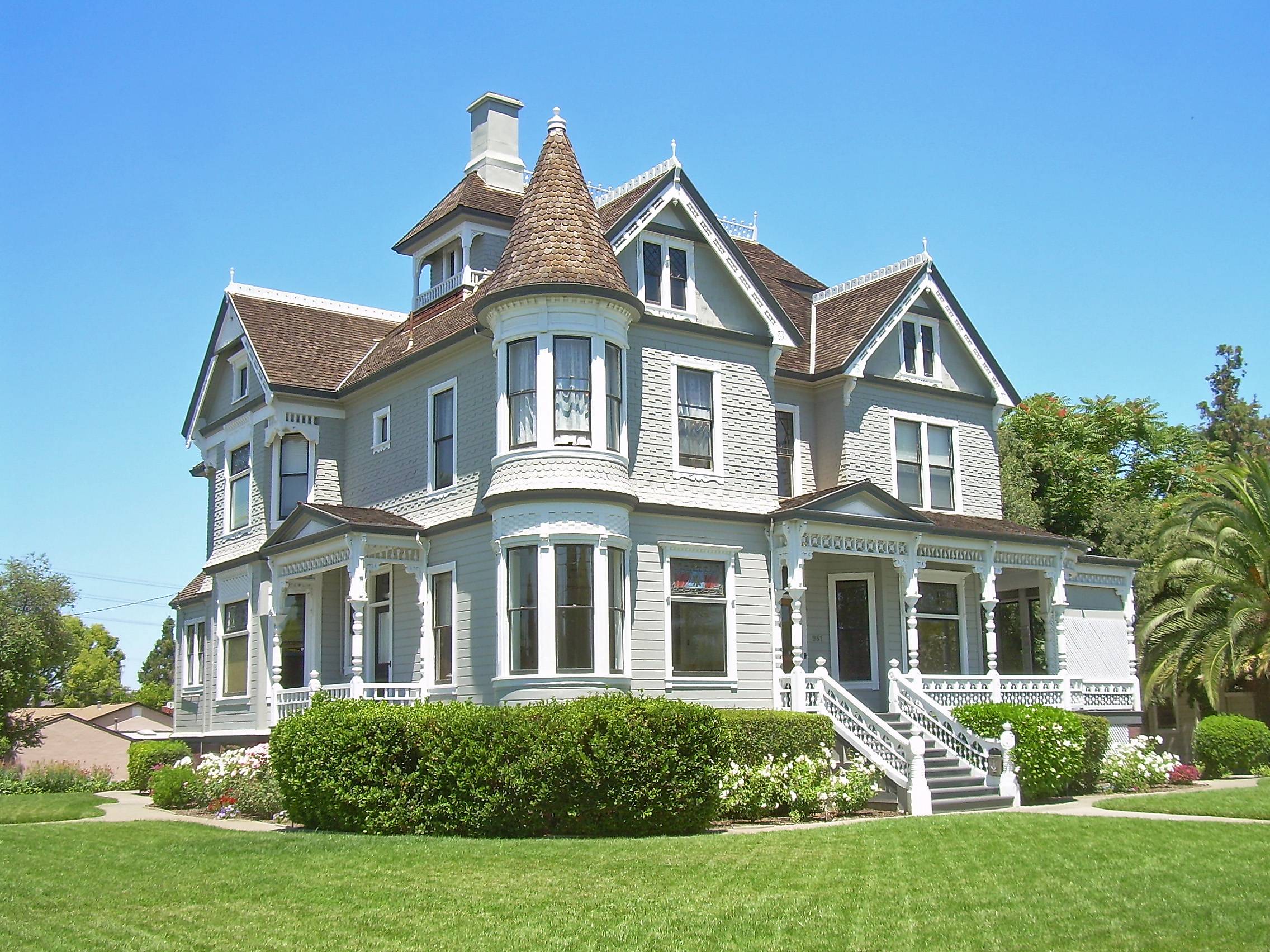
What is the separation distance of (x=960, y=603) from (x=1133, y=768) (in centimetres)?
489

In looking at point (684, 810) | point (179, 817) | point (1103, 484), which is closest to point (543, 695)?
point (684, 810)

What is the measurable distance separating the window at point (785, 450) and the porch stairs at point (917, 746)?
14.4 ft

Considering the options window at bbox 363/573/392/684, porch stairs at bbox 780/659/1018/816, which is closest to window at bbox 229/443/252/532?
window at bbox 363/573/392/684

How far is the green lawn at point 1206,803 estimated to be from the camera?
778 inches

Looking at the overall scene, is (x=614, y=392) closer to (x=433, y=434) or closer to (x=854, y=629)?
(x=433, y=434)

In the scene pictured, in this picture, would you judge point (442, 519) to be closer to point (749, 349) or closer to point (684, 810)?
point (749, 349)

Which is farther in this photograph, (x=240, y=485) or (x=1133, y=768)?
(x=240, y=485)


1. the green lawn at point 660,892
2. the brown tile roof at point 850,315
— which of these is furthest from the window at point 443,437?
the green lawn at point 660,892

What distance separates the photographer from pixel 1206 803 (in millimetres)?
21031

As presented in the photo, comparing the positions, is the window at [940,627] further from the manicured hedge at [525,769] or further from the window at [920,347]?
the manicured hedge at [525,769]

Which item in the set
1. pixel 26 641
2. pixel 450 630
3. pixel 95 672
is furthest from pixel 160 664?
pixel 450 630

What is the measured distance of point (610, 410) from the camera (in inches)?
882

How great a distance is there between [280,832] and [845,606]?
12946 mm

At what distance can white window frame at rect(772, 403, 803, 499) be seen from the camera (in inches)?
1054
